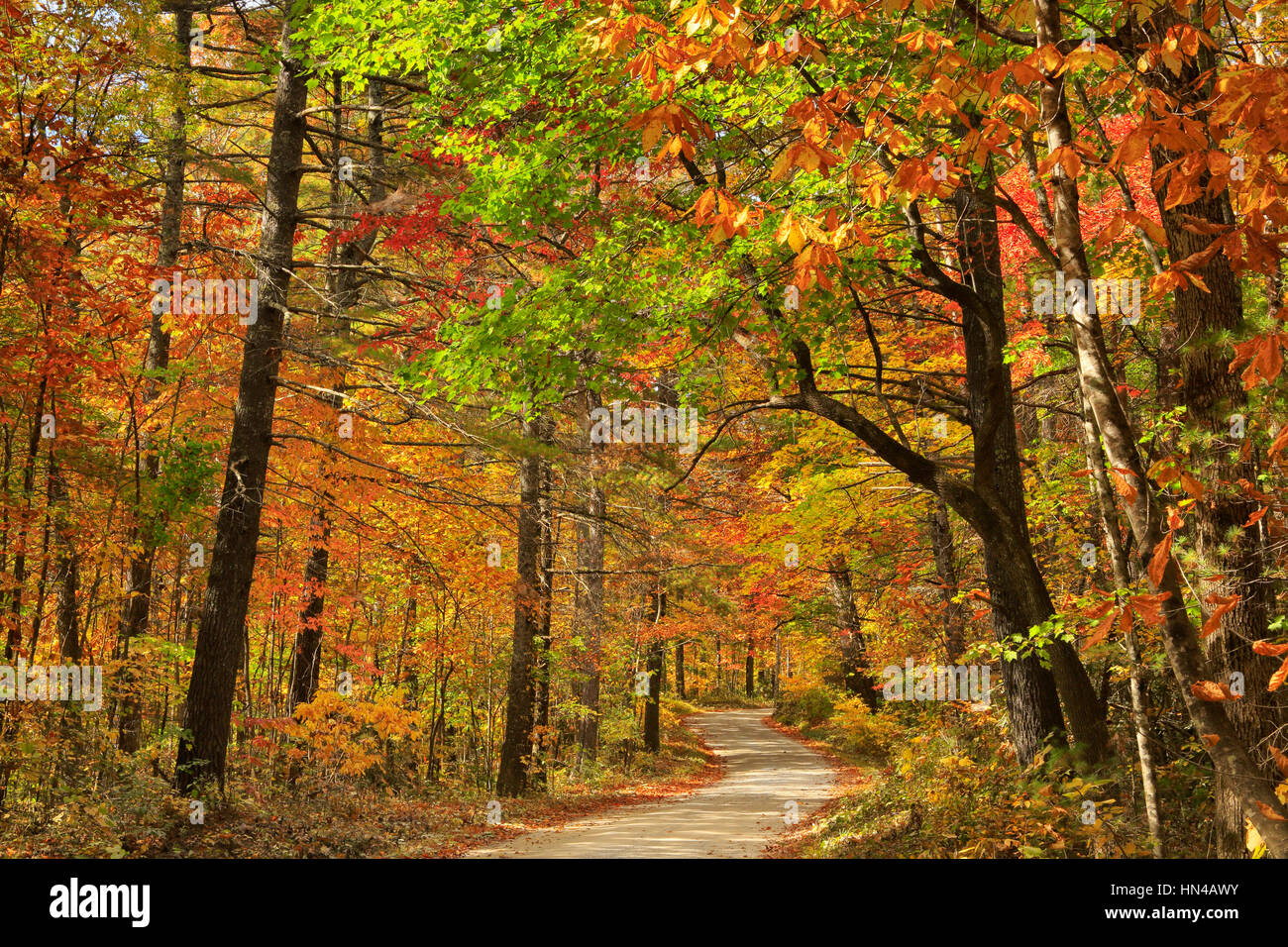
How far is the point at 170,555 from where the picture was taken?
14977mm

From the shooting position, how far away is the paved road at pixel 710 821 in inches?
414

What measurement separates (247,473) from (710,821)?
27.3 feet

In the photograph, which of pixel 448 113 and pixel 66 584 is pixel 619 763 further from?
pixel 448 113

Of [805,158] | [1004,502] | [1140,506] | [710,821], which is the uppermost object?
[805,158]

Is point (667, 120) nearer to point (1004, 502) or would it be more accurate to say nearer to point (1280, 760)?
point (1280, 760)

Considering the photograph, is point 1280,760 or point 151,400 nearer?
point 1280,760

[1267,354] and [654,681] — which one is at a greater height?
[1267,354]

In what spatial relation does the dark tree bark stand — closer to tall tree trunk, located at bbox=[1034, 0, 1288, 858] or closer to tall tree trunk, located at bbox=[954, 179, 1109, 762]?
tall tree trunk, located at bbox=[954, 179, 1109, 762]

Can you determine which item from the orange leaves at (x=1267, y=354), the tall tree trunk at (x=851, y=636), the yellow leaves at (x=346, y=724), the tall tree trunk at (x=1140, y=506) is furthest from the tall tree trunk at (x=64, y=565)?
the tall tree trunk at (x=851, y=636)

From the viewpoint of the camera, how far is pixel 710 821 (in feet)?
45.2

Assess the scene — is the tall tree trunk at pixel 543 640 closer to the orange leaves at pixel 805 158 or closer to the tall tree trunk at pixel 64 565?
the tall tree trunk at pixel 64 565

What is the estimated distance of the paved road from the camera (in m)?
10.5

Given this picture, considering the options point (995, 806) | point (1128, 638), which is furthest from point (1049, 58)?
point (995, 806)

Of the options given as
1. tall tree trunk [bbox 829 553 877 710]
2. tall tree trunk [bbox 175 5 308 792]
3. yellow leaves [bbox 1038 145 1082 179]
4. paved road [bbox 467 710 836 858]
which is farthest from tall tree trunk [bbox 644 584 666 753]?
yellow leaves [bbox 1038 145 1082 179]
